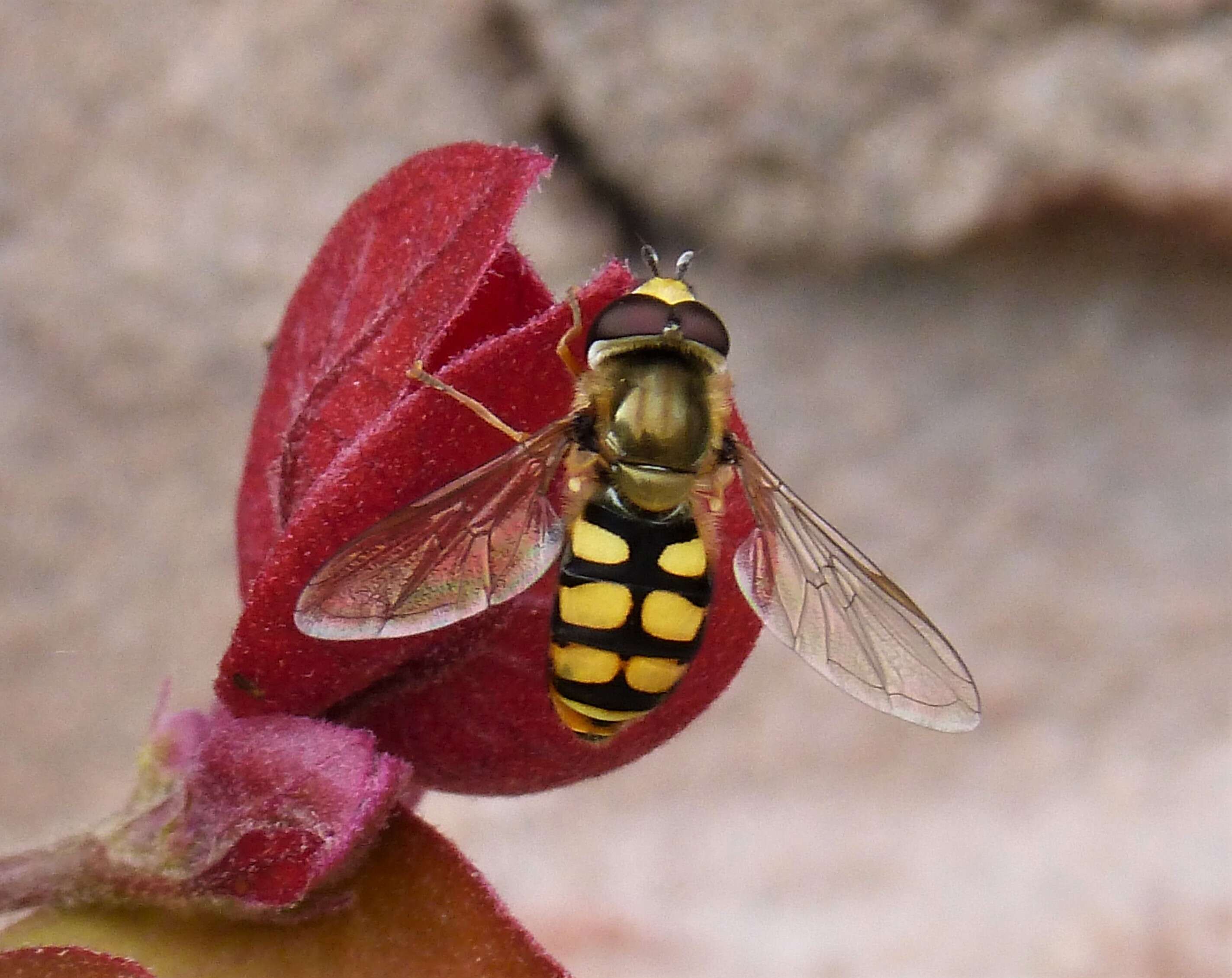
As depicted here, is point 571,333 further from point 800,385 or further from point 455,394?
point 800,385

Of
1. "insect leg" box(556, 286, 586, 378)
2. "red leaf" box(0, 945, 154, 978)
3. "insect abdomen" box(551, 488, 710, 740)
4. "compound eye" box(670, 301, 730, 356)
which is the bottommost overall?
"red leaf" box(0, 945, 154, 978)

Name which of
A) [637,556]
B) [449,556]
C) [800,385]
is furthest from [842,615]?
[800,385]

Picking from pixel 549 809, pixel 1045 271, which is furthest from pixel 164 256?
pixel 1045 271

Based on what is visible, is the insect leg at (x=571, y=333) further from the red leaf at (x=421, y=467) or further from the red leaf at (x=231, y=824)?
the red leaf at (x=231, y=824)

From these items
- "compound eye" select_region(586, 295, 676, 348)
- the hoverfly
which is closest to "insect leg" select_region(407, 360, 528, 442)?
the hoverfly

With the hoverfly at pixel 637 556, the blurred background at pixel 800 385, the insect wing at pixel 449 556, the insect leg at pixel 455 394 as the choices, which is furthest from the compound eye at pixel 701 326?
the blurred background at pixel 800 385

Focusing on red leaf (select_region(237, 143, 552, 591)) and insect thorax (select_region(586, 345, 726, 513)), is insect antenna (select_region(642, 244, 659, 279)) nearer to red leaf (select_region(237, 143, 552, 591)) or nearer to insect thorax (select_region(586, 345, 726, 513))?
insect thorax (select_region(586, 345, 726, 513))

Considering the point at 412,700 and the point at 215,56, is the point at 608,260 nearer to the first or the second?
the point at 412,700
